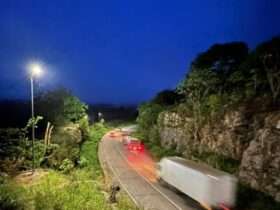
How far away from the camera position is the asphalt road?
74.1 feet

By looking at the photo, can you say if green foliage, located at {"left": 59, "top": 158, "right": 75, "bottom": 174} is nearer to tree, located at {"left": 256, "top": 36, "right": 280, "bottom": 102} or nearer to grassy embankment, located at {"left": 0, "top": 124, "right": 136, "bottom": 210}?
grassy embankment, located at {"left": 0, "top": 124, "right": 136, "bottom": 210}

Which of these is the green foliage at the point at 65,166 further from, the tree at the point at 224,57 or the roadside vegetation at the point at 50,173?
the tree at the point at 224,57

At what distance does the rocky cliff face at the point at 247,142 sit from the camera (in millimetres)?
21859

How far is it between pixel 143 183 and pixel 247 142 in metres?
9.27

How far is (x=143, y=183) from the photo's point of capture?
96.8 feet

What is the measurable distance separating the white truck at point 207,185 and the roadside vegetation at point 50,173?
3.80 m

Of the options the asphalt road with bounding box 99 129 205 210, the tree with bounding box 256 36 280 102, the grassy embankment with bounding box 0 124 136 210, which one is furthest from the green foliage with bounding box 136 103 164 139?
the grassy embankment with bounding box 0 124 136 210

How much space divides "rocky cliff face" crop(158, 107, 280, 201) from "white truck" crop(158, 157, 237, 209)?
3.65 meters

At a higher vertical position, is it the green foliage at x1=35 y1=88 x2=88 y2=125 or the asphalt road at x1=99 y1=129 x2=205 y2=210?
the green foliage at x1=35 y1=88 x2=88 y2=125

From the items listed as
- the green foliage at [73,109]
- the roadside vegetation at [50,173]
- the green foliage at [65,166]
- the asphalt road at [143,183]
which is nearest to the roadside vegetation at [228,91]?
the asphalt road at [143,183]

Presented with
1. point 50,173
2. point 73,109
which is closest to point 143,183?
point 50,173

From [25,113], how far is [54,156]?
35.0 ft

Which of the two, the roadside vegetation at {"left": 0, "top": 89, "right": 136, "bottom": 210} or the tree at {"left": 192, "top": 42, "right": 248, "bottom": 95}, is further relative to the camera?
the tree at {"left": 192, "top": 42, "right": 248, "bottom": 95}

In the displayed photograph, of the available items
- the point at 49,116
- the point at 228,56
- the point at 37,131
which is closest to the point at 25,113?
the point at 37,131
